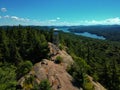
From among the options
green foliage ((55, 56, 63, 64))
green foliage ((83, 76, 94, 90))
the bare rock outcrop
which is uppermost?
green foliage ((55, 56, 63, 64))

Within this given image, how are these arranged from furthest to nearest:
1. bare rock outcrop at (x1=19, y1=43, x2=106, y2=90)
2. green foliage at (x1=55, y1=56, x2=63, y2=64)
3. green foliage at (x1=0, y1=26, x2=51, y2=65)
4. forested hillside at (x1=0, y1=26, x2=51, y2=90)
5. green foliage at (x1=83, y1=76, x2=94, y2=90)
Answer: green foliage at (x1=0, y1=26, x2=51, y2=65)
green foliage at (x1=55, y1=56, x2=63, y2=64)
forested hillside at (x1=0, y1=26, x2=51, y2=90)
green foliage at (x1=83, y1=76, x2=94, y2=90)
bare rock outcrop at (x1=19, y1=43, x2=106, y2=90)

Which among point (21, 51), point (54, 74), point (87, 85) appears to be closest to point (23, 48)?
point (21, 51)

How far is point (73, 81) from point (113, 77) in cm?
1874

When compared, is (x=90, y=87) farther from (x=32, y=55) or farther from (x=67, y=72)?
(x=32, y=55)

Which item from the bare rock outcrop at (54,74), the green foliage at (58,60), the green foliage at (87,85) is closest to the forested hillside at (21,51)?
the bare rock outcrop at (54,74)

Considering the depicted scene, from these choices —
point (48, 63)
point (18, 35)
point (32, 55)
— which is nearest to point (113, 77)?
point (48, 63)

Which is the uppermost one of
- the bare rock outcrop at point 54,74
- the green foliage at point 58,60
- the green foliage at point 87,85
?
the green foliage at point 58,60

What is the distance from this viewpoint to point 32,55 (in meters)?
63.9

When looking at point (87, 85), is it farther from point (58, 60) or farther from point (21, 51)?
point (21, 51)

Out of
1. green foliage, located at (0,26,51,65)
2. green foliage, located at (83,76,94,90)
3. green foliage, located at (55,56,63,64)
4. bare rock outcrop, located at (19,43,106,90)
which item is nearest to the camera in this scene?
bare rock outcrop, located at (19,43,106,90)

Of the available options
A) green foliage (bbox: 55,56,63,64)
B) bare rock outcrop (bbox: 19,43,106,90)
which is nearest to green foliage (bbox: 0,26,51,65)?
green foliage (bbox: 55,56,63,64)

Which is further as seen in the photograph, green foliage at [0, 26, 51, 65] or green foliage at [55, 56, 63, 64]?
green foliage at [0, 26, 51, 65]

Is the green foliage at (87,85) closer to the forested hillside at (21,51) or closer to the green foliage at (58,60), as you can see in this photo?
the green foliage at (58,60)

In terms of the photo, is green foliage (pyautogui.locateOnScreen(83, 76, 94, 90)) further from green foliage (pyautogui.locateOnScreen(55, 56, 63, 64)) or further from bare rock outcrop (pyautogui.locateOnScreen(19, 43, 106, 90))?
green foliage (pyautogui.locateOnScreen(55, 56, 63, 64))
